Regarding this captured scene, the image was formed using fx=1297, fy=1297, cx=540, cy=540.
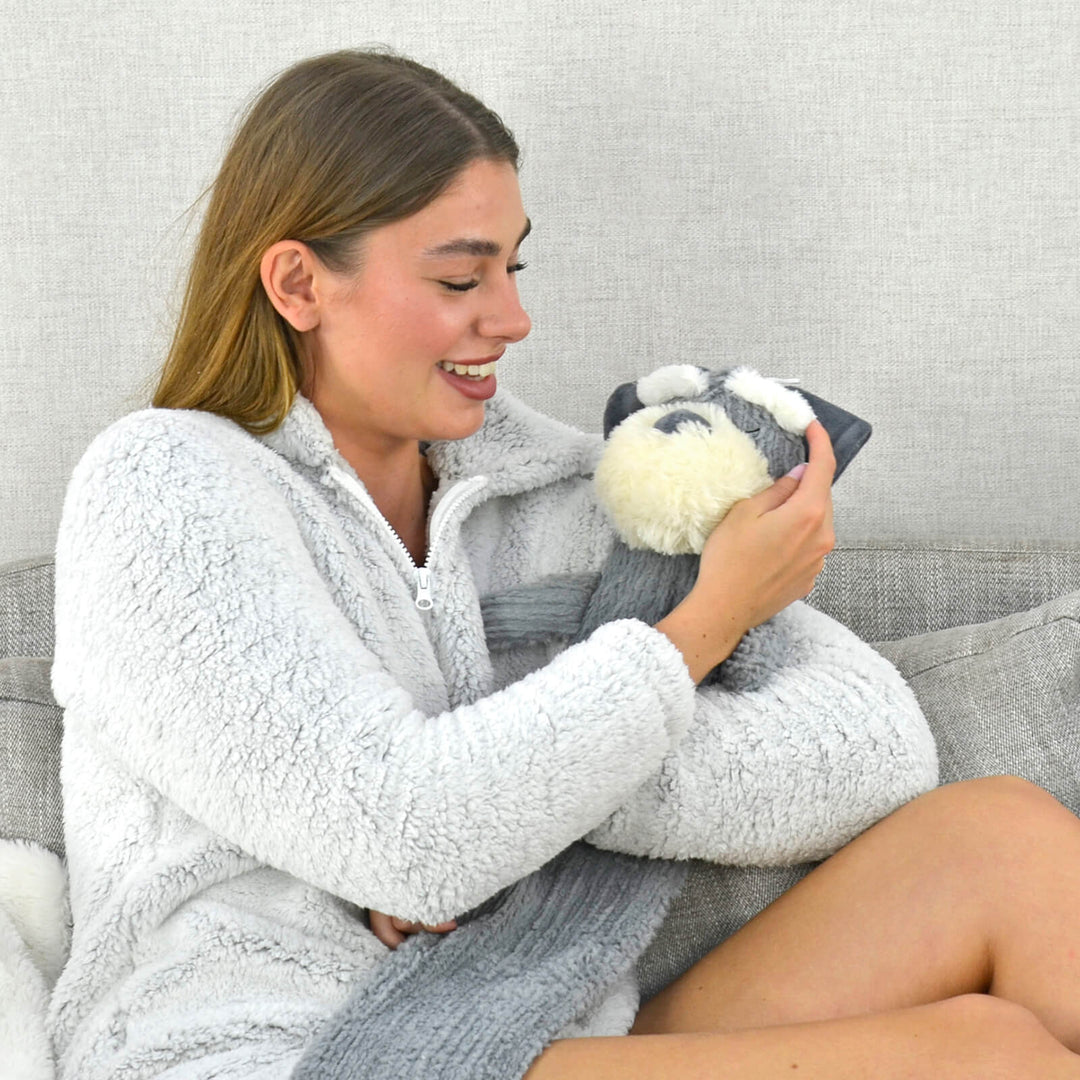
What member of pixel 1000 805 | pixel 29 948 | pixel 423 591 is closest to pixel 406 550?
pixel 423 591

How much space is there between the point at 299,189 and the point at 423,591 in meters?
0.40

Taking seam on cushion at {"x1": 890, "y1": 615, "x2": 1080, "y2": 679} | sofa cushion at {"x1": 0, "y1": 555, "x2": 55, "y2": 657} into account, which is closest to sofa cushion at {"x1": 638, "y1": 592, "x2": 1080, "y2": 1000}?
seam on cushion at {"x1": 890, "y1": 615, "x2": 1080, "y2": 679}

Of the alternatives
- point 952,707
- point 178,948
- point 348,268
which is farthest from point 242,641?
point 952,707

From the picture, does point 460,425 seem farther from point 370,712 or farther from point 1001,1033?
point 1001,1033

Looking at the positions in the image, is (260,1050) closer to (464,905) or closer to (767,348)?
(464,905)

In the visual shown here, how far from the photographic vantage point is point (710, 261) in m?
1.73

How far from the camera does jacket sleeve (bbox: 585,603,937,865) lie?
1166mm

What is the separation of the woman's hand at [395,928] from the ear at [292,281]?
56 centimetres

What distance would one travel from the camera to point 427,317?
1.23 meters

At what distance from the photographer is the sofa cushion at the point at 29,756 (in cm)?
129

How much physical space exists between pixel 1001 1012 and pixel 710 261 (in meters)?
1.06

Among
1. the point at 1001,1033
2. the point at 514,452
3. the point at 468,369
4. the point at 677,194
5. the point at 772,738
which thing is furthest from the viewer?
the point at 677,194

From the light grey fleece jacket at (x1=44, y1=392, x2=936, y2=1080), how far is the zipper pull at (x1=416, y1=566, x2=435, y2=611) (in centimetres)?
2

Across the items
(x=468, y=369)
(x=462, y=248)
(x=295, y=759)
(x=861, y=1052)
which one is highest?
(x=462, y=248)
